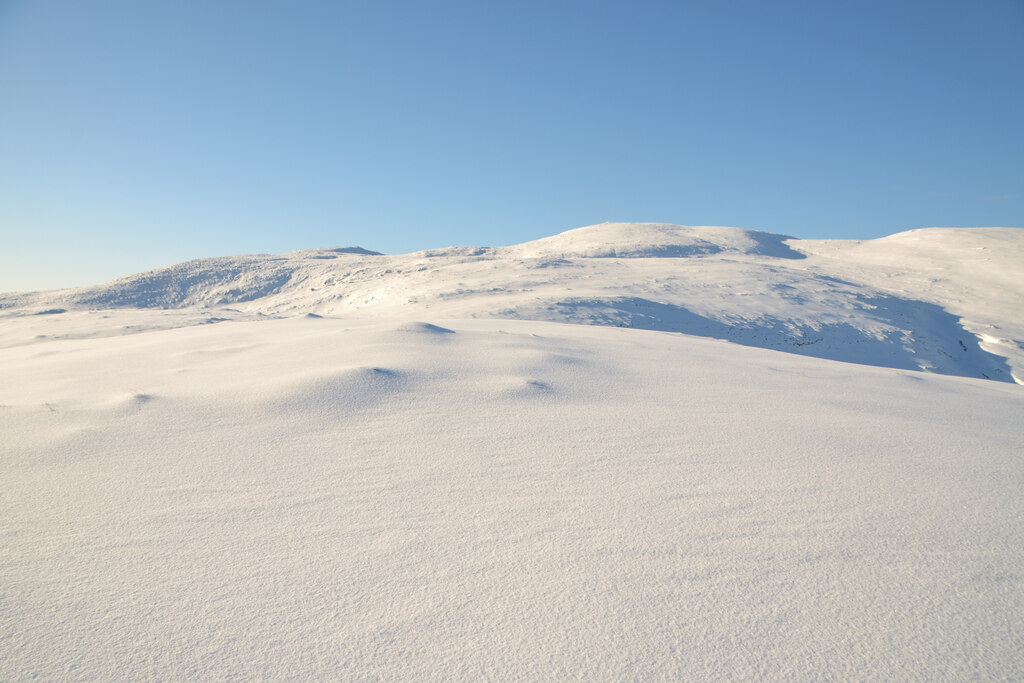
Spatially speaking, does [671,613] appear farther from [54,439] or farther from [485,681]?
[54,439]

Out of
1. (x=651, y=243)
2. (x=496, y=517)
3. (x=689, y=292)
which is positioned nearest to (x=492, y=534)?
(x=496, y=517)

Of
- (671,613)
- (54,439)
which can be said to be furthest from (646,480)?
(54,439)

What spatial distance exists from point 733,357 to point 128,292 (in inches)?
469

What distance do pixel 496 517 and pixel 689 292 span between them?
8269 millimetres

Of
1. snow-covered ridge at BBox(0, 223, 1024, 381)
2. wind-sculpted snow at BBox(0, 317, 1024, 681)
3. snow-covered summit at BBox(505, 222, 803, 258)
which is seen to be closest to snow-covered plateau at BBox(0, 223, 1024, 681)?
wind-sculpted snow at BBox(0, 317, 1024, 681)

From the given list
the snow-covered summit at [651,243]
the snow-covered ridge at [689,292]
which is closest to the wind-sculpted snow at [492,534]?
the snow-covered ridge at [689,292]

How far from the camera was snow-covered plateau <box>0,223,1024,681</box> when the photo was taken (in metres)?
1.03

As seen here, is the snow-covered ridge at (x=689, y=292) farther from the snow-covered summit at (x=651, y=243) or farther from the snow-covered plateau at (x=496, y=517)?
the snow-covered plateau at (x=496, y=517)

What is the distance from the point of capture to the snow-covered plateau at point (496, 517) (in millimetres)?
1028

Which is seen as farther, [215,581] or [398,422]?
[398,422]

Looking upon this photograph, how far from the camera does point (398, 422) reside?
214 centimetres

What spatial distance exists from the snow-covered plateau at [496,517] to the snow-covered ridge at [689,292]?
4.25 meters

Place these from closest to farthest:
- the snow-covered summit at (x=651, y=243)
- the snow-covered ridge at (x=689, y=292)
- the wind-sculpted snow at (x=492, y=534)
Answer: the wind-sculpted snow at (x=492, y=534) < the snow-covered ridge at (x=689, y=292) < the snow-covered summit at (x=651, y=243)

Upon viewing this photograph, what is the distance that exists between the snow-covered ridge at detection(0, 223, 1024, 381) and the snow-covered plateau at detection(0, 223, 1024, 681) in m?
4.25
